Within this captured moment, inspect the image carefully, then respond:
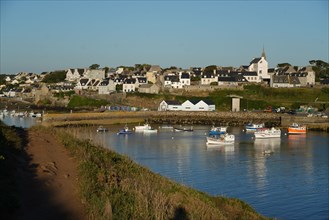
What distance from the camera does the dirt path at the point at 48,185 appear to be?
7398 mm

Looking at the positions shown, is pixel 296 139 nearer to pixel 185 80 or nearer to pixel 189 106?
pixel 189 106

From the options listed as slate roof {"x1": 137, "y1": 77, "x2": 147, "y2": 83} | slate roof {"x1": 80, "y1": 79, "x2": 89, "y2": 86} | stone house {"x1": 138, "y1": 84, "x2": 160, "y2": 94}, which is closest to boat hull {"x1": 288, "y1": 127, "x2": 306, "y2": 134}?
stone house {"x1": 138, "y1": 84, "x2": 160, "y2": 94}

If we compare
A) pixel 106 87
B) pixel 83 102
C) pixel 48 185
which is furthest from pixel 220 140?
pixel 106 87

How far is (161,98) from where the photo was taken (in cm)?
5534

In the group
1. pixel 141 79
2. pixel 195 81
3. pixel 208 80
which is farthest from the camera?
pixel 195 81

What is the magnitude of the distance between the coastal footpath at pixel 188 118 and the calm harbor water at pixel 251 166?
6335 millimetres

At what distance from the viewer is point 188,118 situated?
47.3m

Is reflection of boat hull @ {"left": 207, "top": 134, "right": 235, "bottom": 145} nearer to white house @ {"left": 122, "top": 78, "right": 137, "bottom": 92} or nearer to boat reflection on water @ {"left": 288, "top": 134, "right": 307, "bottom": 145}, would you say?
boat reflection on water @ {"left": 288, "top": 134, "right": 307, "bottom": 145}

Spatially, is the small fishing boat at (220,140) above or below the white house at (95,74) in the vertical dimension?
below

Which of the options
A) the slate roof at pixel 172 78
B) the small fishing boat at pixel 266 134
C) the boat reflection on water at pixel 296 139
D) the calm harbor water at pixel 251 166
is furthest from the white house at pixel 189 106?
the small fishing boat at pixel 266 134

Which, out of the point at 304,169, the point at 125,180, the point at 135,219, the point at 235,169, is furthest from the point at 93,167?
the point at 304,169

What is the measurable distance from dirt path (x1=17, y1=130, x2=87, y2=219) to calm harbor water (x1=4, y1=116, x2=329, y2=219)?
250 inches

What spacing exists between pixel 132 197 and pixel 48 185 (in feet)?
5.59

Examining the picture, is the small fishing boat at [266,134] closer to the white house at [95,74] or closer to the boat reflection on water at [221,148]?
the boat reflection on water at [221,148]
